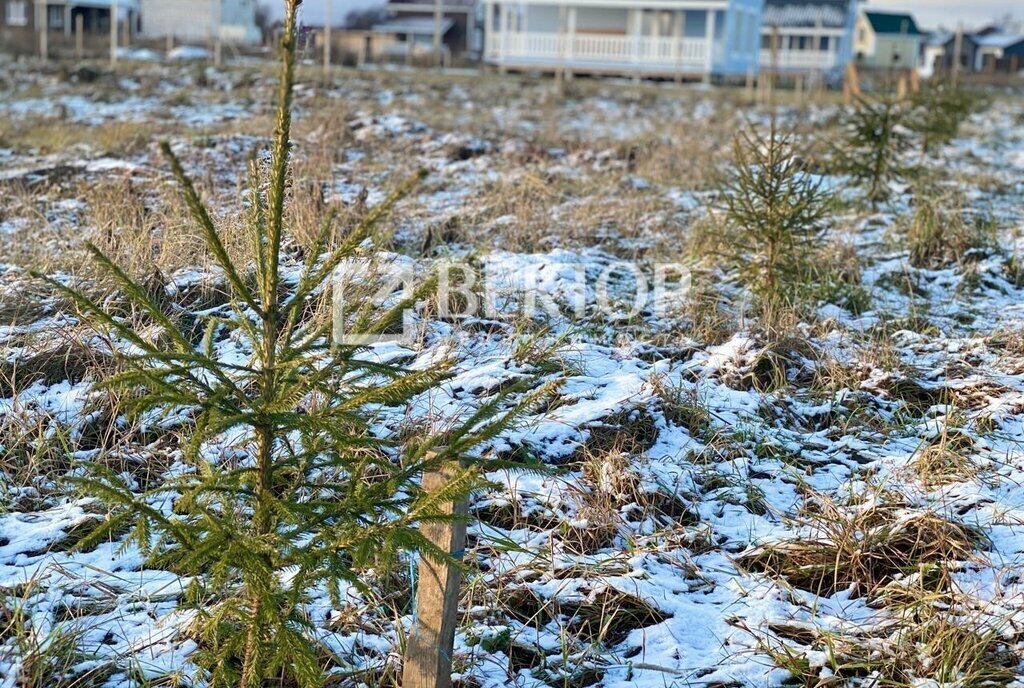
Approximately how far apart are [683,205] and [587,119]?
8736 mm

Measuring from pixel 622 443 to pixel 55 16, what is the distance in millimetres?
53778

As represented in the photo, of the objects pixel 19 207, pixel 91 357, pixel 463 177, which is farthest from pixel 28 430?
pixel 463 177

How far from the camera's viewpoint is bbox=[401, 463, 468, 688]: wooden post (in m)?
2.51

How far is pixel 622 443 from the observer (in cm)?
413

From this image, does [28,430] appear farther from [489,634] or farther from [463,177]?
[463,177]

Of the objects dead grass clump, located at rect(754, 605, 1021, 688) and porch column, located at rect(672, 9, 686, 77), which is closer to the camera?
dead grass clump, located at rect(754, 605, 1021, 688)

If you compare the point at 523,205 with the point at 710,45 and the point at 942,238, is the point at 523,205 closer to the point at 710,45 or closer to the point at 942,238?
the point at 942,238

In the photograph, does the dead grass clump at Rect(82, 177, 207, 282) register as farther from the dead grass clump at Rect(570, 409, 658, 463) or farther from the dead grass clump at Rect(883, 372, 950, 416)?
the dead grass clump at Rect(883, 372, 950, 416)

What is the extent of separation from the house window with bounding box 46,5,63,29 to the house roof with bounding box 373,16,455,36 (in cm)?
1575

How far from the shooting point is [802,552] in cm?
363

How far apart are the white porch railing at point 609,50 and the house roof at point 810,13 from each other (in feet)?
52.6

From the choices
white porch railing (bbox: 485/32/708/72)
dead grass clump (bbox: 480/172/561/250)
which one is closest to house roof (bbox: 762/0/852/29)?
white porch railing (bbox: 485/32/708/72)

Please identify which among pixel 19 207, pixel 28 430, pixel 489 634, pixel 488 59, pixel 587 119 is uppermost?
pixel 488 59

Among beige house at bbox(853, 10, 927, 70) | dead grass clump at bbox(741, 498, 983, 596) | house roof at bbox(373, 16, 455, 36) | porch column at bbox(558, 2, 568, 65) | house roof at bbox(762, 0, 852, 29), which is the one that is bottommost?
dead grass clump at bbox(741, 498, 983, 596)
